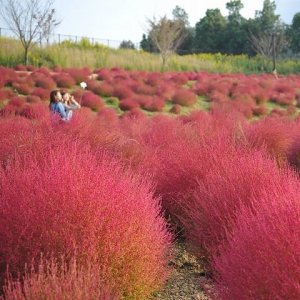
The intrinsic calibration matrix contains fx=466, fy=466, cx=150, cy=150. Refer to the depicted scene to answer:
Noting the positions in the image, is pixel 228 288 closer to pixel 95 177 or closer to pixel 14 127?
pixel 95 177

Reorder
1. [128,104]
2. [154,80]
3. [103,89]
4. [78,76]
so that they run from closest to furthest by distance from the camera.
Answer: [128,104], [103,89], [78,76], [154,80]

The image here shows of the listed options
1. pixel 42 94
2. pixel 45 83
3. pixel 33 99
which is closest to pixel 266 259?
pixel 33 99

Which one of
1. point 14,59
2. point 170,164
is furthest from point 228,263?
point 14,59

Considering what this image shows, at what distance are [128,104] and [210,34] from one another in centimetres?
4025

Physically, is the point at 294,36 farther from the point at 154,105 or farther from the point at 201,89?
the point at 154,105

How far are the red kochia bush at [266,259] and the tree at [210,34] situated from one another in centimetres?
4976

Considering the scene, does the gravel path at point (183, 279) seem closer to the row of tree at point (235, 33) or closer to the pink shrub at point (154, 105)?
the pink shrub at point (154, 105)

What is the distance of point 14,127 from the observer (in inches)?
230

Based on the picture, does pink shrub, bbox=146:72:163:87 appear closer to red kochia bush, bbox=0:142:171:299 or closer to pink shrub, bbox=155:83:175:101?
pink shrub, bbox=155:83:175:101

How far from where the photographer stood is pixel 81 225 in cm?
283

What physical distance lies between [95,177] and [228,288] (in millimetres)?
1129

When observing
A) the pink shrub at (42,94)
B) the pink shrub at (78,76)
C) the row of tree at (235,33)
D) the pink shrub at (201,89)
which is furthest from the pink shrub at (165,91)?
the row of tree at (235,33)

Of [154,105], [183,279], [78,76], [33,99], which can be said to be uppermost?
[78,76]

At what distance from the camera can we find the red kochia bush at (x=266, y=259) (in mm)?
2291
